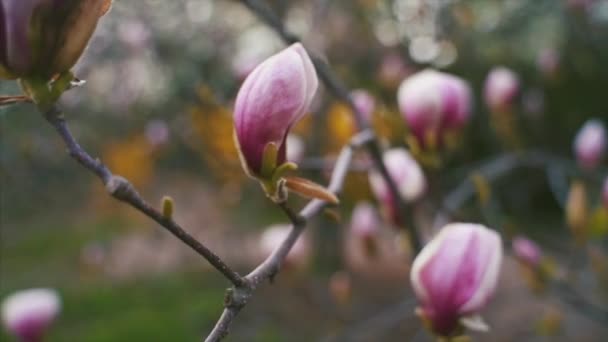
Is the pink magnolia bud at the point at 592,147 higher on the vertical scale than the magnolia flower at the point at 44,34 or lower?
lower

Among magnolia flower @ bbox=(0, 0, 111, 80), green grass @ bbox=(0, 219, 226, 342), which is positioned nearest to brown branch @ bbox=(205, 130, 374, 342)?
magnolia flower @ bbox=(0, 0, 111, 80)

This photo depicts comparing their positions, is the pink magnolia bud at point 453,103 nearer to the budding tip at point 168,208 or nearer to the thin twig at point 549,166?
the thin twig at point 549,166

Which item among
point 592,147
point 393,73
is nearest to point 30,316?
point 592,147

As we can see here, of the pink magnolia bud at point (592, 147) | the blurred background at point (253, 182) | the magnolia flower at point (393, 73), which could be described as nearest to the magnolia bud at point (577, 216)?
the blurred background at point (253, 182)

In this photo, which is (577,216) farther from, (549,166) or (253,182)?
(253,182)

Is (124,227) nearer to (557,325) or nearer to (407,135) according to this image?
(557,325)

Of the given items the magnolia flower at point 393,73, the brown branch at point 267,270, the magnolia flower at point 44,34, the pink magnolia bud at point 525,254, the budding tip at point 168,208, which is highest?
the magnolia flower at point 393,73

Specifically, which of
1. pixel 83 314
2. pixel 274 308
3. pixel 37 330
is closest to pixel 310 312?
pixel 274 308
